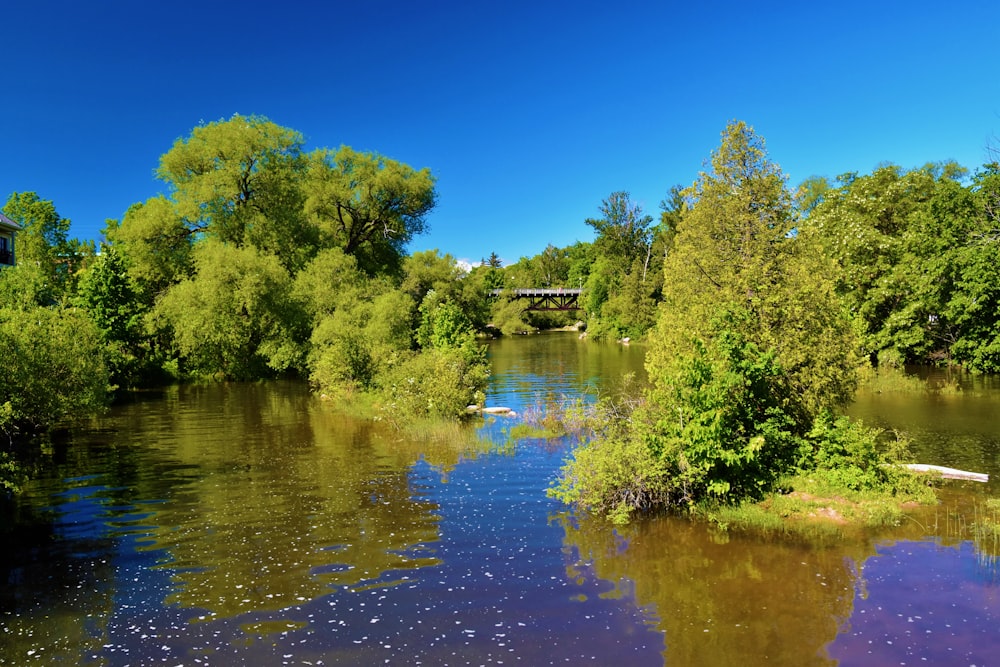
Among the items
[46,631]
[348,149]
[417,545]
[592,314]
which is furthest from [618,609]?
[592,314]

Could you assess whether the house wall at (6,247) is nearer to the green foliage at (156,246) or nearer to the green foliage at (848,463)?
the green foliage at (156,246)

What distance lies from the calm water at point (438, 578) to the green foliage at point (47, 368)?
2.15 m

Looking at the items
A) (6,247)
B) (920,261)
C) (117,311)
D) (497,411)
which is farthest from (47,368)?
(920,261)

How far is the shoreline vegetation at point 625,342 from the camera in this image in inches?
560

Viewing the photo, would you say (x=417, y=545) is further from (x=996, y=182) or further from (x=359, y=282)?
(x=996, y=182)

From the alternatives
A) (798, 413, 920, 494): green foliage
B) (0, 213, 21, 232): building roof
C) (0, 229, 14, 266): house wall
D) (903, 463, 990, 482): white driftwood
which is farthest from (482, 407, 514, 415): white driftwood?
(0, 229, 14, 266): house wall

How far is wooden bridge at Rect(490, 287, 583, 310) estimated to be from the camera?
105812 mm

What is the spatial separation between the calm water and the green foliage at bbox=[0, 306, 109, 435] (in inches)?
84.5

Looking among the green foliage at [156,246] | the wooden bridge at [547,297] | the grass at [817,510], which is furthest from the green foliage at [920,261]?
the wooden bridge at [547,297]

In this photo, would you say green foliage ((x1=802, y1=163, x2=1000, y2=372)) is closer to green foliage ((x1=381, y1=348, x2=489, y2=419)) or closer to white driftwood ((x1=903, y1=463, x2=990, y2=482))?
white driftwood ((x1=903, y1=463, x2=990, y2=482))

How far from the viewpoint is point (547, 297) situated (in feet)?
361

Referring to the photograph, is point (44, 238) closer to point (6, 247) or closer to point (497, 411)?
point (6, 247)

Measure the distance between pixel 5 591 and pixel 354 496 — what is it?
7392 mm

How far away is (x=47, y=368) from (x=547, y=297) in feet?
306
